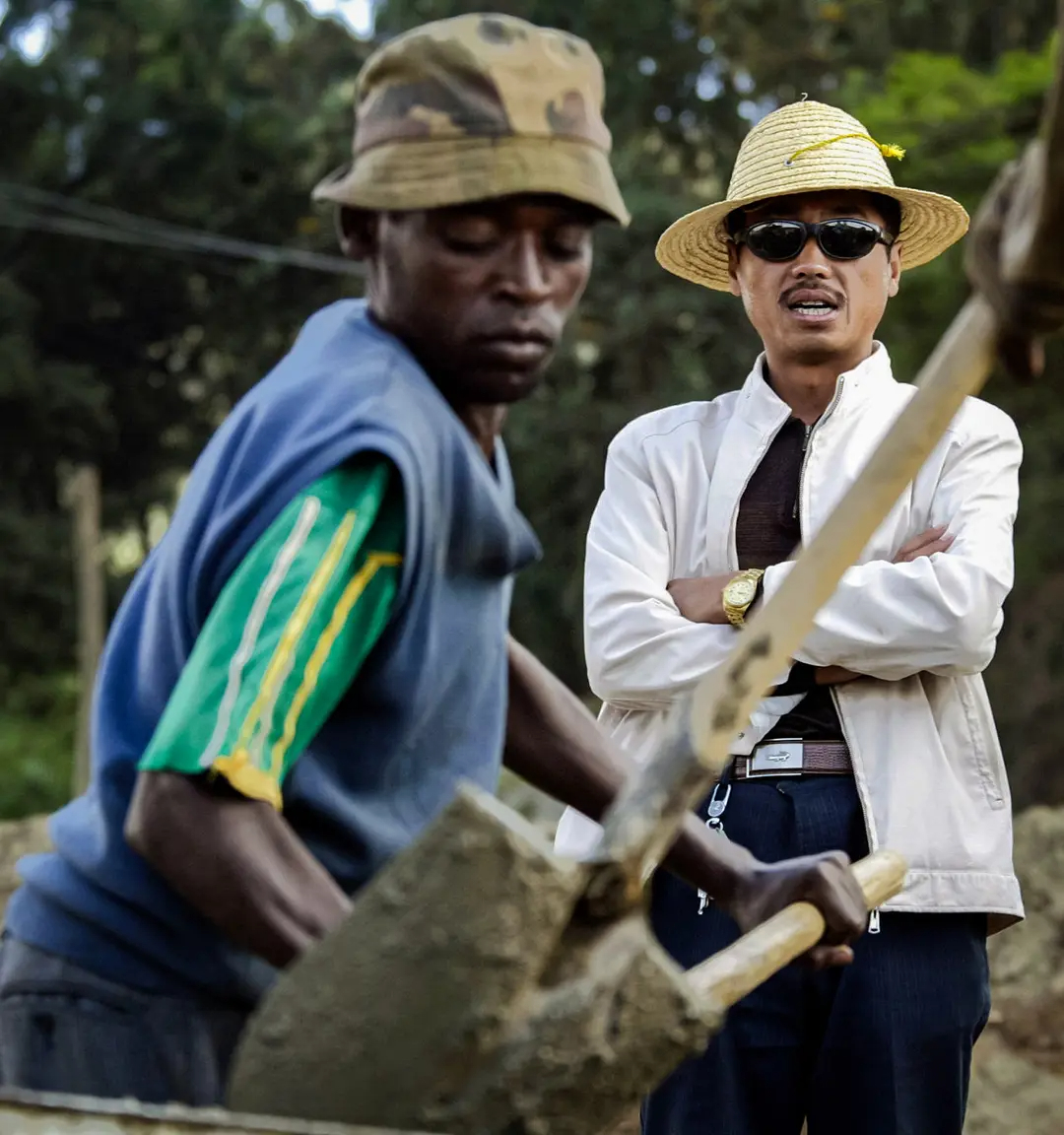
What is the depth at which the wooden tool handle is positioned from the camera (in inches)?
85.7

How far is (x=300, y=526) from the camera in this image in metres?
1.90

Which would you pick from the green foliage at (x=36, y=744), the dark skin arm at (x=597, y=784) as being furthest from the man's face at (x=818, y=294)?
the green foliage at (x=36, y=744)

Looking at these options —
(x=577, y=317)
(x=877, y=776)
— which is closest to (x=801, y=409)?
(x=877, y=776)

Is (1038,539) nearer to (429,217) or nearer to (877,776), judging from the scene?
(877,776)

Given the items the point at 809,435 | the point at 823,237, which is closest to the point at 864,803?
the point at 809,435

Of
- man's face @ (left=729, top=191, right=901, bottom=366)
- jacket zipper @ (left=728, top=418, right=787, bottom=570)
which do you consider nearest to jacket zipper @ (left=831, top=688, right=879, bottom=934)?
jacket zipper @ (left=728, top=418, right=787, bottom=570)

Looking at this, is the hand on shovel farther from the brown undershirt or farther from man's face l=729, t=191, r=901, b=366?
man's face l=729, t=191, r=901, b=366

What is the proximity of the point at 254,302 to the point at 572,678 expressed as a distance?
4957 mm

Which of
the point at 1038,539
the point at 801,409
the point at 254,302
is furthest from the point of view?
the point at 254,302

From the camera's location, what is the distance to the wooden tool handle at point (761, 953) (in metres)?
2.18

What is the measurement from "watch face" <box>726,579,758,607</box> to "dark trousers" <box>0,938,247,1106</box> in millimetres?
1429

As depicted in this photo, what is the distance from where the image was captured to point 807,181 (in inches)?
138

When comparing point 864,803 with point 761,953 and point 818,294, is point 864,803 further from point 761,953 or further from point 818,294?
point 761,953

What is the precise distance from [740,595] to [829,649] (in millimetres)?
186
